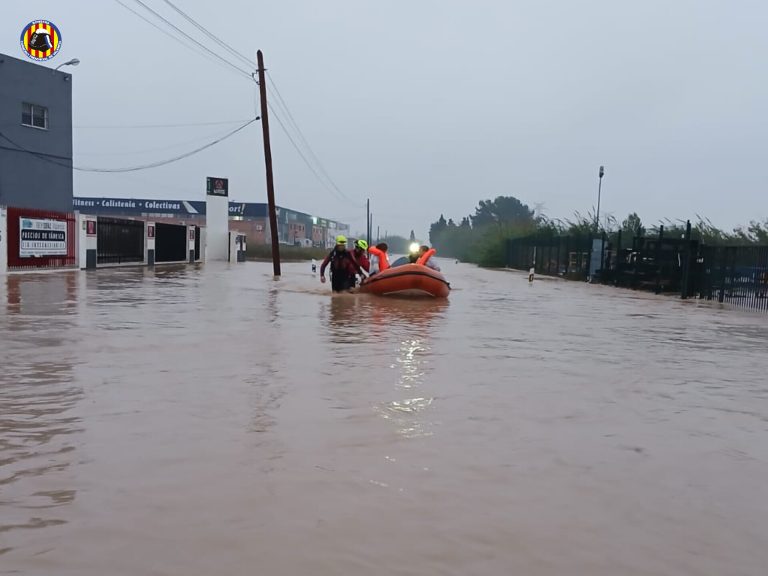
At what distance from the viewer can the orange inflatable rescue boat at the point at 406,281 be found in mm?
16328

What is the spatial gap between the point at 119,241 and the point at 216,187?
53.5ft

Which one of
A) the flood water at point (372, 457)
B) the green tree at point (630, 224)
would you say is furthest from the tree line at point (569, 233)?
the flood water at point (372, 457)

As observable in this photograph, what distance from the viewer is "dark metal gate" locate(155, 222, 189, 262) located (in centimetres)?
3638

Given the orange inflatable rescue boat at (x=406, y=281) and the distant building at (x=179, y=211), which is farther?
the distant building at (x=179, y=211)

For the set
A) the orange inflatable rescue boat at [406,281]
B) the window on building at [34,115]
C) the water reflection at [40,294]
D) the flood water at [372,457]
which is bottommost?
the flood water at [372,457]

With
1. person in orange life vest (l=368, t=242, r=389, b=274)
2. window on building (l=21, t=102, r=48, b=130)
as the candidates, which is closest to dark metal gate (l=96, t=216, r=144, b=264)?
window on building (l=21, t=102, r=48, b=130)

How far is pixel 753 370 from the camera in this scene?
8172mm

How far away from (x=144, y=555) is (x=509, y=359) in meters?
5.99

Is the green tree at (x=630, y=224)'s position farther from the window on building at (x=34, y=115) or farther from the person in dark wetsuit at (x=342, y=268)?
the window on building at (x=34, y=115)

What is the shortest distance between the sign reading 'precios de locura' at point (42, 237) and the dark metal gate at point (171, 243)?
35.1ft

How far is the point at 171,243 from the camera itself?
3853cm

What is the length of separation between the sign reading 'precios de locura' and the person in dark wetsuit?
11.8m

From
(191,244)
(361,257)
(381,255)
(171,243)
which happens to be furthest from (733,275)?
(191,244)

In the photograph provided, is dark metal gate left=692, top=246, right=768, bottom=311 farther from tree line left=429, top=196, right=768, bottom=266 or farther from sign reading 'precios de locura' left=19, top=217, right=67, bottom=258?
sign reading 'precios de locura' left=19, top=217, right=67, bottom=258
